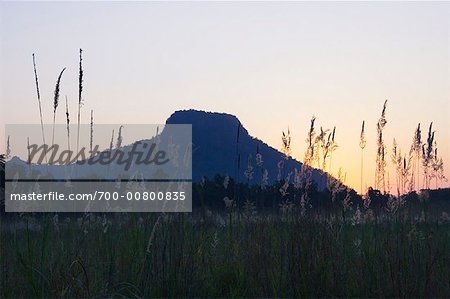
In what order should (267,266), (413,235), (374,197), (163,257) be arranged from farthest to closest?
(374,197) → (413,235) → (267,266) → (163,257)

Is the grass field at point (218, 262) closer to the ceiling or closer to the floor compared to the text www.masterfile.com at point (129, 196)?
closer to the floor

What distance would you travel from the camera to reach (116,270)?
4.96 m

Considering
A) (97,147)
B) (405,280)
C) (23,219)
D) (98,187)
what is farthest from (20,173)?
(405,280)

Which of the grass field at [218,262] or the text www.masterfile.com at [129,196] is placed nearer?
the grass field at [218,262]

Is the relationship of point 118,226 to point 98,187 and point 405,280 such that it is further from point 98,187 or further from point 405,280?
point 405,280

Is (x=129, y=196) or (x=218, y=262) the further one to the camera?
(x=218, y=262)

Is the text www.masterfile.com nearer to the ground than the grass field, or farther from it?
farther from it

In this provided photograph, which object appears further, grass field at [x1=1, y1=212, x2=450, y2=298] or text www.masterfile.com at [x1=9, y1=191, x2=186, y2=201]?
text www.masterfile.com at [x1=9, y1=191, x2=186, y2=201]

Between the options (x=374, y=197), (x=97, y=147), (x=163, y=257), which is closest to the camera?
(x=163, y=257)

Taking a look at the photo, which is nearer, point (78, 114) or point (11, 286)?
point (11, 286)

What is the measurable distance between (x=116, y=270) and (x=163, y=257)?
1.60ft

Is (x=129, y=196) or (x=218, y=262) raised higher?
(x=129, y=196)

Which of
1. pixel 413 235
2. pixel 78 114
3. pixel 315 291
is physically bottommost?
pixel 315 291

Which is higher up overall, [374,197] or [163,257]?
[374,197]
